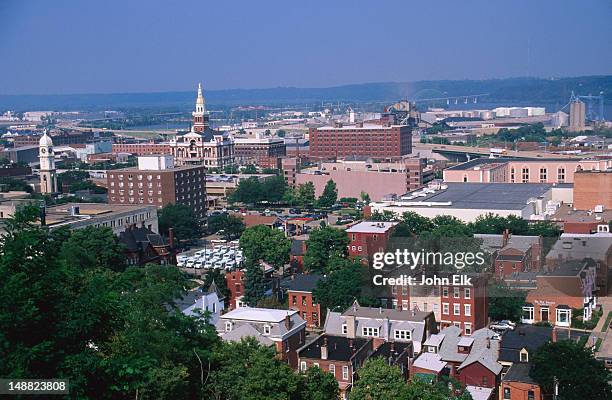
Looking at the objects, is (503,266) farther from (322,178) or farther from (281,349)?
(322,178)

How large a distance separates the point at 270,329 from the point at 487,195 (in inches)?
646

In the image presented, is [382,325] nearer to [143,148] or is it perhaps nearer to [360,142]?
[360,142]

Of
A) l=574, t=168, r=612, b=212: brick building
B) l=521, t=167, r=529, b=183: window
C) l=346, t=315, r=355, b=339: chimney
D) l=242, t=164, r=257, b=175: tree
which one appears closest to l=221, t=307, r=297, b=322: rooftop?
l=346, t=315, r=355, b=339: chimney

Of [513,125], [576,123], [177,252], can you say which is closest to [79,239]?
[177,252]

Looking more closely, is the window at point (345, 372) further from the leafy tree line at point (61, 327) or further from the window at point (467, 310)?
the leafy tree line at point (61, 327)

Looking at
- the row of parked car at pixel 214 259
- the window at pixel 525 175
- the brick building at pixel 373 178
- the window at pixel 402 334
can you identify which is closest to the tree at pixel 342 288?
the window at pixel 402 334

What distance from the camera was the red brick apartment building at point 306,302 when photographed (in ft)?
50.8

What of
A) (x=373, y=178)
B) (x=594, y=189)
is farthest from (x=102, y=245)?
(x=373, y=178)

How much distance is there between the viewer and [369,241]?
63.9 feet

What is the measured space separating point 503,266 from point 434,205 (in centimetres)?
767

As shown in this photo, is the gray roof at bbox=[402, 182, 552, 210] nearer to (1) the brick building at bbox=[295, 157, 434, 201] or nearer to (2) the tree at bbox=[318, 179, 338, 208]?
(1) the brick building at bbox=[295, 157, 434, 201]

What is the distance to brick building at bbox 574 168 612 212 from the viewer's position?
1005 inches

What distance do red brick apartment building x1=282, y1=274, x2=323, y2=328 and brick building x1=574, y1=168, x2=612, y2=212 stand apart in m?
13.1

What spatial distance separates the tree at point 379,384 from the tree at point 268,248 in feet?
32.0
